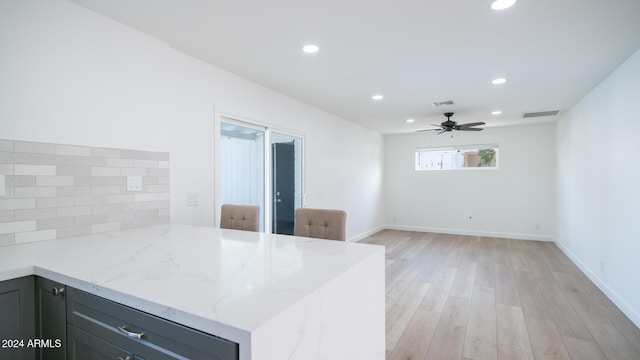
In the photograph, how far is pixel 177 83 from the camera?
2775 millimetres

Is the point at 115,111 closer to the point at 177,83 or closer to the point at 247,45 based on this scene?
the point at 177,83

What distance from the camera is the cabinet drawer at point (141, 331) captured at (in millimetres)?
846

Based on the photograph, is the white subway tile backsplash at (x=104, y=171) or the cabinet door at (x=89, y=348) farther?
the white subway tile backsplash at (x=104, y=171)

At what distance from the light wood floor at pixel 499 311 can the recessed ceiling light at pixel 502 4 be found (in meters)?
2.52

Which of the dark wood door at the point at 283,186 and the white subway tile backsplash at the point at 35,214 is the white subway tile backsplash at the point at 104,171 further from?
the dark wood door at the point at 283,186

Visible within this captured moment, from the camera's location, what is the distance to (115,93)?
2283 millimetres

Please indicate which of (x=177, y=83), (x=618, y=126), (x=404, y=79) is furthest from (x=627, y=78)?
(x=177, y=83)

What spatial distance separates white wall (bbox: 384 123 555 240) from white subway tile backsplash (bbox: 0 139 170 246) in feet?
21.9

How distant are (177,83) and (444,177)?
21.9ft

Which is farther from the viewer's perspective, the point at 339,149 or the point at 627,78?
the point at 339,149

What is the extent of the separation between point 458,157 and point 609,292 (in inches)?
179

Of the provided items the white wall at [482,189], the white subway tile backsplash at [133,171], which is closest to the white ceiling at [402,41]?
the white subway tile backsplash at [133,171]

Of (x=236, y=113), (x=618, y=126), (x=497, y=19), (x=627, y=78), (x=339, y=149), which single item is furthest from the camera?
(x=339, y=149)

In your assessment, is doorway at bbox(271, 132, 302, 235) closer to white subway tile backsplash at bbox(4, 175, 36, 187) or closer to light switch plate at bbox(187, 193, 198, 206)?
light switch plate at bbox(187, 193, 198, 206)
